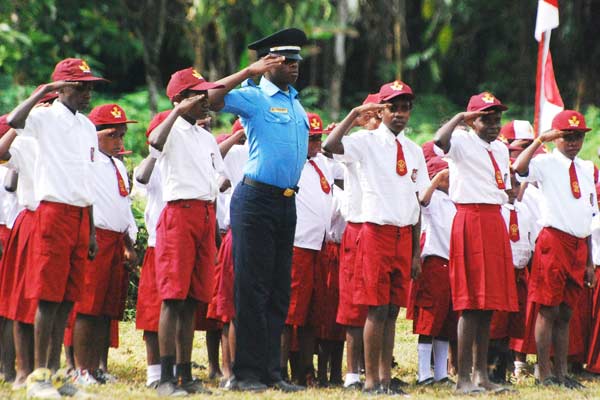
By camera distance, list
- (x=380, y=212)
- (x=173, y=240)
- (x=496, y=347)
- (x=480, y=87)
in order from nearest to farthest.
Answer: (x=173, y=240) → (x=380, y=212) → (x=496, y=347) → (x=480, y=87)

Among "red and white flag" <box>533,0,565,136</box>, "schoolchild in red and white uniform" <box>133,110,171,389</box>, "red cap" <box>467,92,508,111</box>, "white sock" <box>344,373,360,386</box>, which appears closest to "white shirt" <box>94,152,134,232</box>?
"schoolchild in red and white uniform" <box>133,110,171,389</box>

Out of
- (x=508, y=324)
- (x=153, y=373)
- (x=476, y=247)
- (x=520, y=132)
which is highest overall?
(x=520, y=132)

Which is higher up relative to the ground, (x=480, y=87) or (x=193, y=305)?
(x=480, y=87)

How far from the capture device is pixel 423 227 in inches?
416

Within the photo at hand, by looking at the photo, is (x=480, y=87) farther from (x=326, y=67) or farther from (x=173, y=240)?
(x=173, y=240)

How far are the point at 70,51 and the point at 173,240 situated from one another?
14.4 metres

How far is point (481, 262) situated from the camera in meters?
9.13

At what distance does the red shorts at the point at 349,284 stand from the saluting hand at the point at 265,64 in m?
1.46

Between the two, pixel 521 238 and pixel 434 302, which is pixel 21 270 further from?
→ pixel 521 238

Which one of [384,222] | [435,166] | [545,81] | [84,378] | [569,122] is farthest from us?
[545,81]

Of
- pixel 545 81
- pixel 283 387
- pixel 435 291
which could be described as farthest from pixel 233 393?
pixel 545 81

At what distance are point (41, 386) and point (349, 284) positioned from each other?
2552 millimetres

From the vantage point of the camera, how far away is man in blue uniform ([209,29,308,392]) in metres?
8.33

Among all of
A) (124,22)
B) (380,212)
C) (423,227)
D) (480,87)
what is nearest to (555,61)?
(480,87)
